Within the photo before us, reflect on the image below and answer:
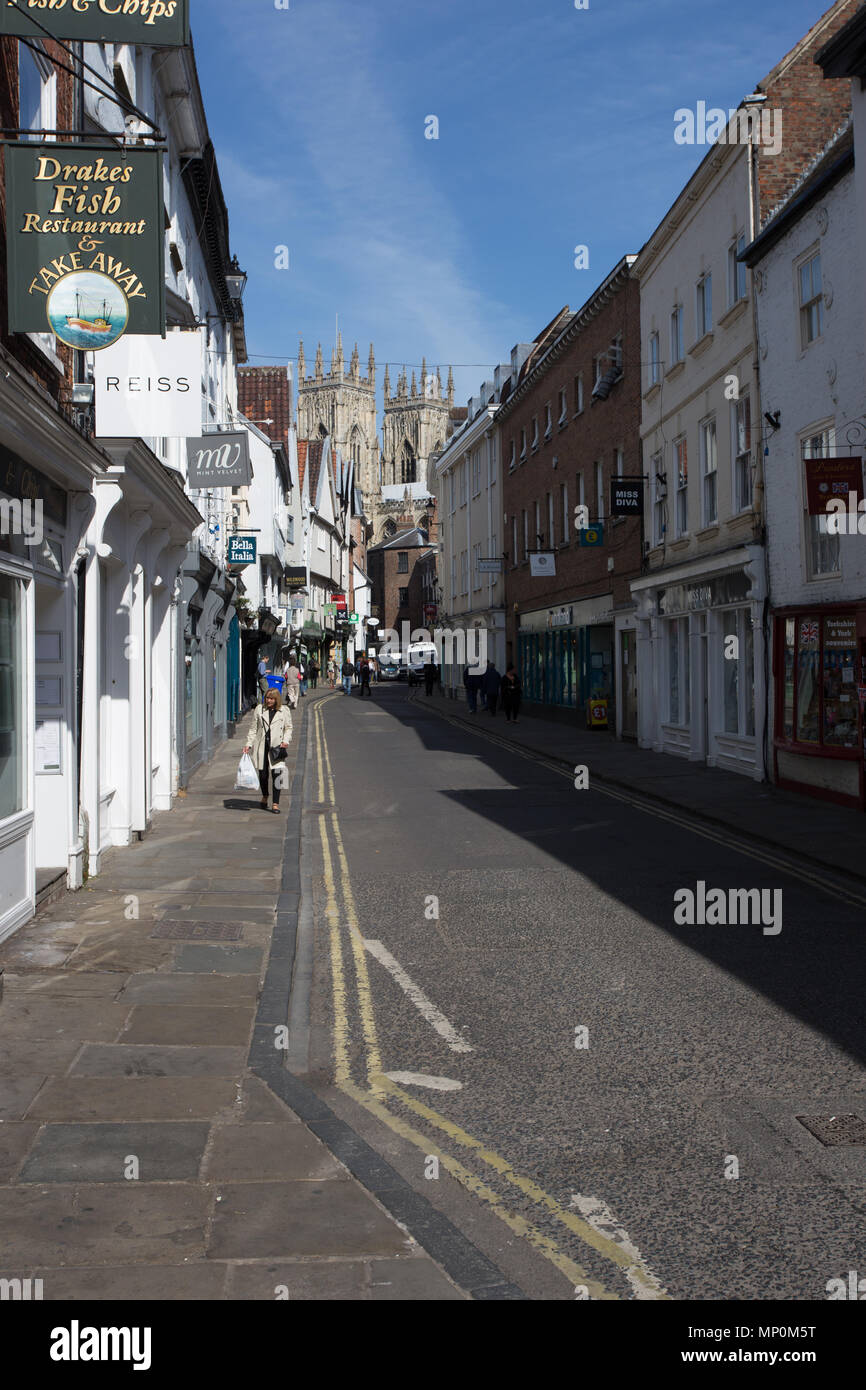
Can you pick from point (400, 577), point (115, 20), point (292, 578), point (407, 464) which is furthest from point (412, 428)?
point (115, 20)

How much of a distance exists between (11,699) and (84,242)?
10.8 feet

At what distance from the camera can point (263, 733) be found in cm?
1596

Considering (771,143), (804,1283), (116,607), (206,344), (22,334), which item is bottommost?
(804,1283)

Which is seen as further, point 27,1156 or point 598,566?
point 598,566

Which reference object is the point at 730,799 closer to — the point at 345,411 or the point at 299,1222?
the point at 299,1222

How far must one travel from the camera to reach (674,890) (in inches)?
412

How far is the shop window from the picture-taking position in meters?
8.48

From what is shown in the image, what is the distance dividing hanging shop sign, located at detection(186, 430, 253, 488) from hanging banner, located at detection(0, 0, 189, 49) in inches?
369

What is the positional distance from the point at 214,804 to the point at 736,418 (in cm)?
1062

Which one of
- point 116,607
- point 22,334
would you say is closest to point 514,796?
point 116,607

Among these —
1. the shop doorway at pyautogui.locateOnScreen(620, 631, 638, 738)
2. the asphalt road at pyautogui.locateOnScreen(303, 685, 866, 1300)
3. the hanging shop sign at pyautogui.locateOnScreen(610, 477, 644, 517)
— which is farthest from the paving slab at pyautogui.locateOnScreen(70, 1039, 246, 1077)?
the shop doorway at pyautogui.locateOnScreen(620, 631, 638, 738)

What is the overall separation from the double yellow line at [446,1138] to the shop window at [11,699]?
2.59 meters

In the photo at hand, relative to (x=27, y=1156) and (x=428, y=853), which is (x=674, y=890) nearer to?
(x=428, y=853)

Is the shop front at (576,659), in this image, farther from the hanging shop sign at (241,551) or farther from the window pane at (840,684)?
the window pane at (840,684)
